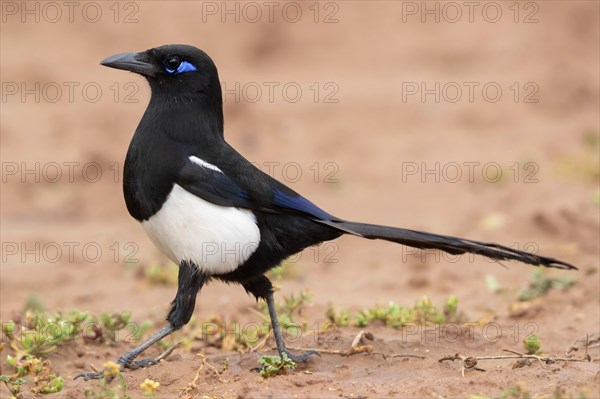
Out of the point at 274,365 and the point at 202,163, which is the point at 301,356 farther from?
the point at 202,163

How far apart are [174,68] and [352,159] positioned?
580 cm

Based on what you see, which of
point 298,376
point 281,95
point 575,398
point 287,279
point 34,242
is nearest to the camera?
point 575,398

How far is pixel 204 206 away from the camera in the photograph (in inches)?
177

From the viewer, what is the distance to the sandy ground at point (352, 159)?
4.93 metres

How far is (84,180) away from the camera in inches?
388

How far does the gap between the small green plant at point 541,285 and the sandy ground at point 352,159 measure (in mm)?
89

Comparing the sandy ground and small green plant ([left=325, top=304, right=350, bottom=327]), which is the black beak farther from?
small green plant ([left=325, top=304, right=350, bottom=327])

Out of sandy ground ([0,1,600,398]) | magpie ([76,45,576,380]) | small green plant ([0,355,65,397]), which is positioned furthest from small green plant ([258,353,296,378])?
small green plant ([0,355,65,397])

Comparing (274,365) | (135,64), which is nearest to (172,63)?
(135,64)

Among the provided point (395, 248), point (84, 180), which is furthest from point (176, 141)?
point (84, 180)

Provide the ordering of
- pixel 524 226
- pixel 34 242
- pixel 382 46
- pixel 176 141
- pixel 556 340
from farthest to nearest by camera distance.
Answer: pixel 382 46
pixel 34 242
pixel 524 226
pixel 556 340
pixel 176 141

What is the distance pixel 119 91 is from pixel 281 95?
198 cm

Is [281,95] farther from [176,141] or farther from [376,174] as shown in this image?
[176,141]

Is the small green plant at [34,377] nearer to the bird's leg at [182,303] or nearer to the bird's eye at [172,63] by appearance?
the bird's leg at [182,303]
